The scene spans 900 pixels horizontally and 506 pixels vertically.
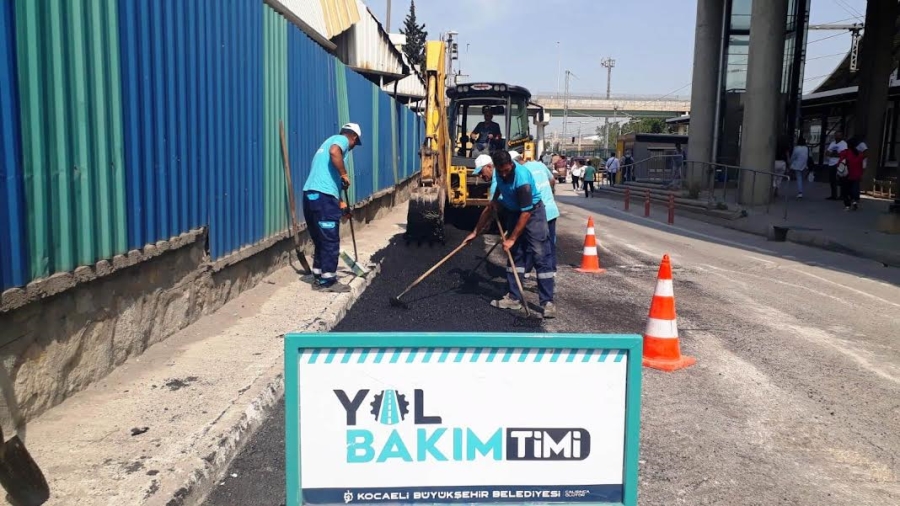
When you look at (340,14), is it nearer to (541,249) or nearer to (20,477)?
(541,249)

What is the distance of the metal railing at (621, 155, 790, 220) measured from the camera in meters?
18.8

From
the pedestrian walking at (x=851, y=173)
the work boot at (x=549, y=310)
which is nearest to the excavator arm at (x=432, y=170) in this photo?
the work boot at (x=549, y=310)

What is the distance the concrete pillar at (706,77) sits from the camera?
940 inches

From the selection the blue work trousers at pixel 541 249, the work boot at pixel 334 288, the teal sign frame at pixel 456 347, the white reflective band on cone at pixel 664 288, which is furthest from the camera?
the work boot at pixel 334 288

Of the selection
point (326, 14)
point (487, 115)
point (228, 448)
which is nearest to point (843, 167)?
point (487, 115)

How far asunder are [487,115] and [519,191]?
6.94 meters

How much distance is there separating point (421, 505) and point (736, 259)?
1010 cm

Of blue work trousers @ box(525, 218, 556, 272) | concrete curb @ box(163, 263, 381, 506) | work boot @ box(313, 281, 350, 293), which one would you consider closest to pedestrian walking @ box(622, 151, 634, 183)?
blue work trousers @ box(525, 218, 556, 272)

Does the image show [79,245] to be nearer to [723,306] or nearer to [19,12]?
[19,12]

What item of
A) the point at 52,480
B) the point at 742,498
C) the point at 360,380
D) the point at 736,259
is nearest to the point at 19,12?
the point at 52,480

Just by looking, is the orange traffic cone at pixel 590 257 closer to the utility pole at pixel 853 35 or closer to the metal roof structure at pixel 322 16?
the metal roof structure at pixel 322 16

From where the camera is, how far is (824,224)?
1511 cm

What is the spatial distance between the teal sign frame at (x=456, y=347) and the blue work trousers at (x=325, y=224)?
189 inches

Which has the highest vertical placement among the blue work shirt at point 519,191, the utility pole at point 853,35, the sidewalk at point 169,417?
the utility pole at point 853,35
